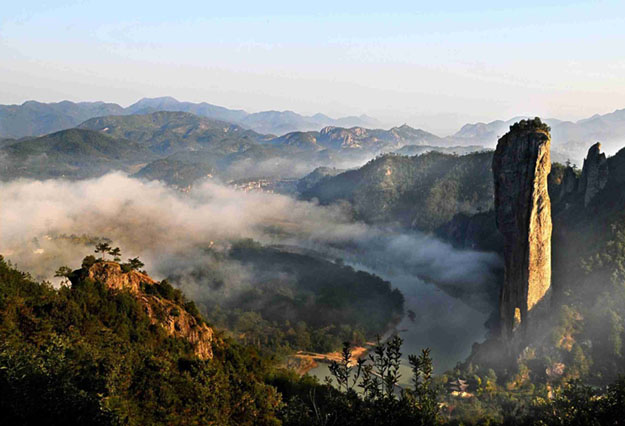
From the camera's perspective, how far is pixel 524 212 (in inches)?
1725

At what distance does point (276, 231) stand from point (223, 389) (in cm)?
15086

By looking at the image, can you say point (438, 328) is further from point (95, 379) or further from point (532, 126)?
point (95, 379)

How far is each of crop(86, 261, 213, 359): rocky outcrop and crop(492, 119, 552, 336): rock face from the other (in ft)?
102

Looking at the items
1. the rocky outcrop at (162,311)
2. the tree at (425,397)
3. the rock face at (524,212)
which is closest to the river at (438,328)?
the rock face at (524,212)

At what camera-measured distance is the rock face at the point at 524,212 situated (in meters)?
43.0

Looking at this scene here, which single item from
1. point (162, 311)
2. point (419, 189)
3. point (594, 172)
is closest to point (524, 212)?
point (594, 172)

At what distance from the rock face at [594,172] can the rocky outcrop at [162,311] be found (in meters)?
54.6

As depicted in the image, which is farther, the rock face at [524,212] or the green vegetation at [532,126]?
the green vegetation at [532,126]

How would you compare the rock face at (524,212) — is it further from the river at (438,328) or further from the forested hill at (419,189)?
the forested hill at (419,189)

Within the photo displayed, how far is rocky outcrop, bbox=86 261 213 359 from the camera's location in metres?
29.7

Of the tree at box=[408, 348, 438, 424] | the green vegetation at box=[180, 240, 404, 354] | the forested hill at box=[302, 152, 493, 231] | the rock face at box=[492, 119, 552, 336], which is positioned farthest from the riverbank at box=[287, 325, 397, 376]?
the forested hill at box=[302, 152, 493, 231]

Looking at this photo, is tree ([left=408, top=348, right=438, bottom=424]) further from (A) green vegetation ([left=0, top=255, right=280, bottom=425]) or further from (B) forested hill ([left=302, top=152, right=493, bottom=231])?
(B) forested hill ([left=302, top=152, right=493, bottom=231])

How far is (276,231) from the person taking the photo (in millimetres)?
168500

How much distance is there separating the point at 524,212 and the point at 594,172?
80.2 feet
